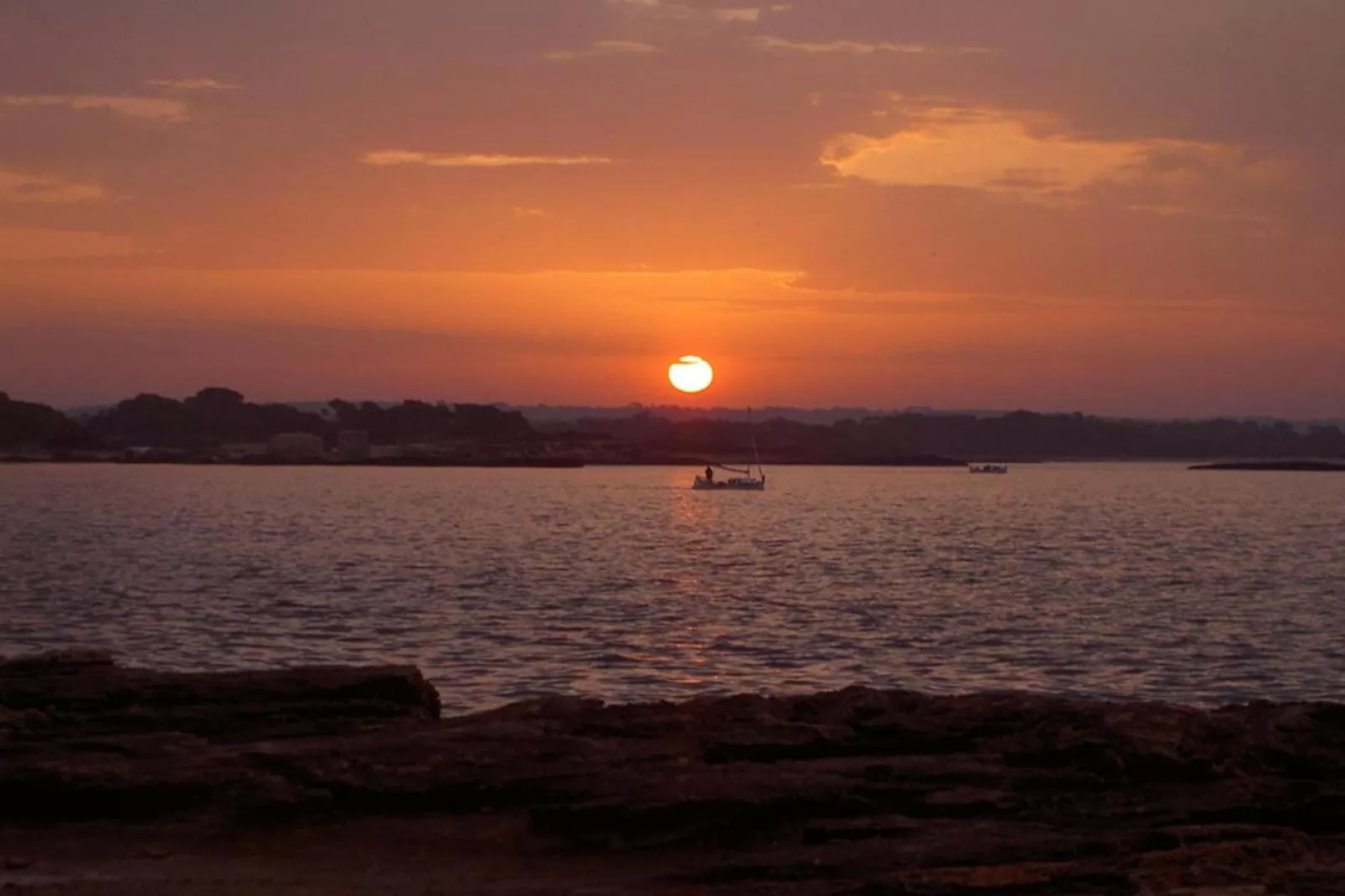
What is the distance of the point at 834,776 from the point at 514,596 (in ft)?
96.3

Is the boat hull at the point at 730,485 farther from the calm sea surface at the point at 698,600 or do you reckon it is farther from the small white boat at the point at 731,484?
the calm sea surface at the point at 698,600

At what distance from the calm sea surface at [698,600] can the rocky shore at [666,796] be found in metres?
8.37

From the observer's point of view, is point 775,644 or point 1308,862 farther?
point 775,644

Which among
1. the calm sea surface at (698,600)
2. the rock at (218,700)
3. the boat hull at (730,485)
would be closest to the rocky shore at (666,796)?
the rock at (218,700)

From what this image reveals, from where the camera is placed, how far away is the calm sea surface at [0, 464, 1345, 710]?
2653 centimetres

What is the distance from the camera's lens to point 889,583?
4722cm

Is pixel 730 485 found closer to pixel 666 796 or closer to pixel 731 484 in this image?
pixel 731 484

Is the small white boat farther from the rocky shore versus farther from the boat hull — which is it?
the rocky shore

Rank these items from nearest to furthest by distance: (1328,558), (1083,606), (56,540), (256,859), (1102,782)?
(256,859)
(1102,782)
(1083,606)
(1328,558)
(56,540)

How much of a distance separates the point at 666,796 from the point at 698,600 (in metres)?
30.2

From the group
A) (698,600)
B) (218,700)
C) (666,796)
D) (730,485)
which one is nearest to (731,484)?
(730,485)

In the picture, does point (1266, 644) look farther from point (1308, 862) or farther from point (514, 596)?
point (1308, 862)

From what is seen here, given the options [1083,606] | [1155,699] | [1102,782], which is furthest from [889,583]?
[1102,782]

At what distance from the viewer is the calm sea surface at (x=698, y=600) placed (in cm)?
2653
